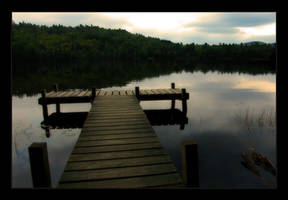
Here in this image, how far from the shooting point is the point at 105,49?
4380 inches

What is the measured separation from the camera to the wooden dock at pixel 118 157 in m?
3.91

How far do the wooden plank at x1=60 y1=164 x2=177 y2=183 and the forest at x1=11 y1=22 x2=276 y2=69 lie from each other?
98.3 m

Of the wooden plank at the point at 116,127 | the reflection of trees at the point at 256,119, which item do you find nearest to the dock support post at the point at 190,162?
the wooden plank at the point at 116,127

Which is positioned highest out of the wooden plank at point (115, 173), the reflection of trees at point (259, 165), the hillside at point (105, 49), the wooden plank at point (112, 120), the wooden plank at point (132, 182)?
the hillside at point (105, 49)

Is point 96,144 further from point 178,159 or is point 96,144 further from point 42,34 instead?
point 42,34

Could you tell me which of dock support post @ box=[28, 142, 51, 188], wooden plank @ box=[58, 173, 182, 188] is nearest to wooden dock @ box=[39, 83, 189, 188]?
wooden plank @ box=[58, 173, 182, 188]

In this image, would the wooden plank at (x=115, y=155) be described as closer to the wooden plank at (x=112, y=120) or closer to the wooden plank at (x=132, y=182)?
the wooden plank at (x=132, y=182)

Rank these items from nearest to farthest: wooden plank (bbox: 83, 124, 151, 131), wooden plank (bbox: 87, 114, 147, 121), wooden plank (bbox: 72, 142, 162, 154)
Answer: wooden plank (bbox: 72, 142, 162, 154) < wooden plank (bbox: 83, 124, 151, 131) < wooden plank (bbox: 87, 114, 147, 121)

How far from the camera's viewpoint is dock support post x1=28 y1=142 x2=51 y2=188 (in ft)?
10.2

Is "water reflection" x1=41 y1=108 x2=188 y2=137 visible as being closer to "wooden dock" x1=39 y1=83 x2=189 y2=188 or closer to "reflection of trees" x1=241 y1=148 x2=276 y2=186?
"wooden dock" x1=39 y1=83 x2=189 y2=188

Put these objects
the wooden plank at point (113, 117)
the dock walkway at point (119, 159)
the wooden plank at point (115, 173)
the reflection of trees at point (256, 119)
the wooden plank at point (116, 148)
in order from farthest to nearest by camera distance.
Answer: the reflection of trees at point (256, 119), the wooden plank at point (113, 117), the wooden plank at point (116, 148), the wooden plank at point (115, 173), the dock walkway at point (119, 159)

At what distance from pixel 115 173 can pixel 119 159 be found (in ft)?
2.07

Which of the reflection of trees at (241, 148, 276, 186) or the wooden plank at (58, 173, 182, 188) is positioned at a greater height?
the wooden plank at (58, 173, 182, 188)
